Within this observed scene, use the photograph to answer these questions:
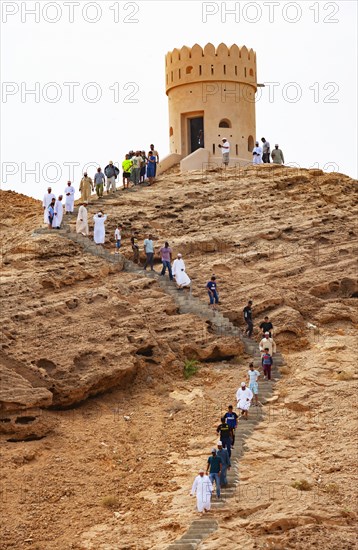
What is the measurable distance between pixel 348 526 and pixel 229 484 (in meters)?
2.38

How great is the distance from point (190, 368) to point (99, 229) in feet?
17.8

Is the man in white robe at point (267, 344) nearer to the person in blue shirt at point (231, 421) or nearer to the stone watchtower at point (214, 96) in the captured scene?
the person in blue shirt at point (231, 421)

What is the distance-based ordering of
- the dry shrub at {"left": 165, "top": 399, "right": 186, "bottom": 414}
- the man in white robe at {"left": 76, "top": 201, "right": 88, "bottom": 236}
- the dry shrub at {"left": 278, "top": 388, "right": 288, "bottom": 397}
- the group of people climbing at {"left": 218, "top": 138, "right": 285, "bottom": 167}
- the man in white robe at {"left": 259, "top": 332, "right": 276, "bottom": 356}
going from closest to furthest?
1. the dry shrub at {"left": 165, "top": 399, "right": 186, "bottom": 414}
2. the dry shrub at {"left": 278, "top": 388, "right": 288, "bottom": 397}
3. the man in white robe at {"left": 259, "top": 332, "right": 276, "bottom": 356}
4. the man in white robe at {"left": 76, "top": 201, "right": 88, "bottom": 236}
5. the group of people climbing at {"left": 218, "top": 138, "right": 285, "bottom": 167}

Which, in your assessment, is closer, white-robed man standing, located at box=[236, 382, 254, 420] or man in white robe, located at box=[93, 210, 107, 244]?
white-robed man standing, located at box=[236, 382, 254, 420]

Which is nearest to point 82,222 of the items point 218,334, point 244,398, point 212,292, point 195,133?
point 212,292

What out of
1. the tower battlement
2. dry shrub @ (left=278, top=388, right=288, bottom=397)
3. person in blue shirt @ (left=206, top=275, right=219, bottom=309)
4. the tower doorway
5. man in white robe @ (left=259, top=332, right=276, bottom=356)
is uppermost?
the tower battlement

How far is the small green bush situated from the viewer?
2530cm

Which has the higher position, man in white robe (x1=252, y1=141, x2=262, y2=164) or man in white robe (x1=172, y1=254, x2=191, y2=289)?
man in white robe (x1=252, y1=141, x2=262, y2=164)

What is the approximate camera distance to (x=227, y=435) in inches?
827

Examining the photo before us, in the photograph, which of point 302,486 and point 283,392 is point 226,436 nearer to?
point 302,486

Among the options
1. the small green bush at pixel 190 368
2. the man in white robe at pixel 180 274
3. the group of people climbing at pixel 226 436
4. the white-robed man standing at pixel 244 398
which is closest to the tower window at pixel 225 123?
the man in white robe at pixel 180 274

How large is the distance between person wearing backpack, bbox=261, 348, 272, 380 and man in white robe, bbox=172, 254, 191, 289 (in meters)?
3.67

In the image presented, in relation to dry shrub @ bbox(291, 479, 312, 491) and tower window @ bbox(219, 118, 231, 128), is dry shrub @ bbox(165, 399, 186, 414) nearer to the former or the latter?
dry shrub @ bbox(291, 479, 312, 491)

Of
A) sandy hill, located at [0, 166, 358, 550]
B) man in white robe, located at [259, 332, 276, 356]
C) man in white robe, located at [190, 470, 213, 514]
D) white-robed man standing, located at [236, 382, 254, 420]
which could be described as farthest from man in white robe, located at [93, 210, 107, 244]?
man in white robe, located at [190, 470, 213, 514]
